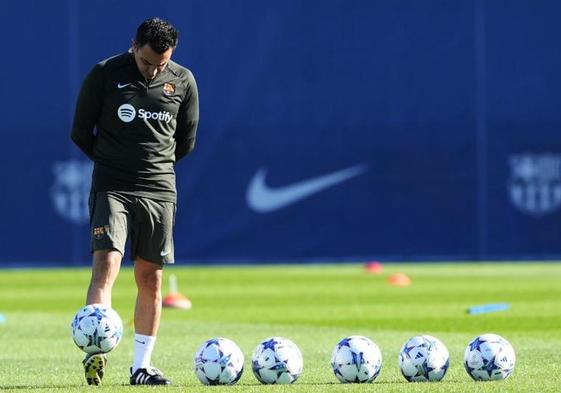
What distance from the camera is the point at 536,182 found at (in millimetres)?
25969

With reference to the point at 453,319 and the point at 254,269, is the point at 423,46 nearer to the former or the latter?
the point at 254,269

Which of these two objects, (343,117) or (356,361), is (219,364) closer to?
(356,361)

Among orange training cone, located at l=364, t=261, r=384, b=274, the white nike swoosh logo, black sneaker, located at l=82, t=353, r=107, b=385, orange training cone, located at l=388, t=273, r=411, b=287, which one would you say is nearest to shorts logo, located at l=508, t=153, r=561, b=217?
orange training cone, located at l=364, t=261, r=384, b=274

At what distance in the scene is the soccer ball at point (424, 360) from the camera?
8.48 m

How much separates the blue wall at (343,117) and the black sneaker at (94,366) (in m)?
16.7

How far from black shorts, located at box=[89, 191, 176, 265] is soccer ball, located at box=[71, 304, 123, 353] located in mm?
549

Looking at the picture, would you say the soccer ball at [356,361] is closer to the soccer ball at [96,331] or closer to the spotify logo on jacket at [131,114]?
the soccer ball at [96,331]

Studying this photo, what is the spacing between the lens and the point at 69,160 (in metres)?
24.8

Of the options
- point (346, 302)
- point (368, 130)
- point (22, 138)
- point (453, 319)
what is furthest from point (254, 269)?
point (453, 319)

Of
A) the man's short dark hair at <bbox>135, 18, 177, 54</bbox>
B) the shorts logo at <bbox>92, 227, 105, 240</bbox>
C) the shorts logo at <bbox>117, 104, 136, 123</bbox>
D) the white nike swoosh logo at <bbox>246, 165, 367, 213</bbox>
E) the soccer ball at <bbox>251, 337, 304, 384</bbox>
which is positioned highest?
the white nike swoosh logo at <bbox>246, 165, 367, 213</bbox>

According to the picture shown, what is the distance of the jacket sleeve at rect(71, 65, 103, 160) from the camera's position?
870 cm

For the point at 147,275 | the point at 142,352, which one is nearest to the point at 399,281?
the point at 147,275

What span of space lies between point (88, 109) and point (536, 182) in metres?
18.2

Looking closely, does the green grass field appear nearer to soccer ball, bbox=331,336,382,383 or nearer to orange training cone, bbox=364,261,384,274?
soccer ball, bbox=331,336,382,383
